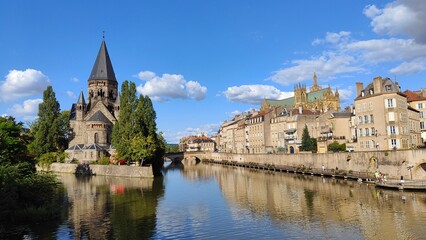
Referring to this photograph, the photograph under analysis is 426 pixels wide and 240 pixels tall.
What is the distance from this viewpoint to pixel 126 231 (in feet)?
84.2

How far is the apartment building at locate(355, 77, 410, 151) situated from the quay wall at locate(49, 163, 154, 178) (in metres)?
35.9

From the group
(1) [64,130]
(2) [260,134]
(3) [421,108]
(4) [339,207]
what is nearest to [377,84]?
(3) [421,108]

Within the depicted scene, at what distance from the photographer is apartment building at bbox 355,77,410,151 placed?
5381 cm

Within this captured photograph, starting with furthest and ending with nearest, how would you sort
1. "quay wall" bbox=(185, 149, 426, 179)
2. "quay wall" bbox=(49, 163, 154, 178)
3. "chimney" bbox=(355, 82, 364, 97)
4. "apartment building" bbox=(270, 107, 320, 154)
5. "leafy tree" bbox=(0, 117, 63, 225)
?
"apartment building" bbox=(270, 107, 320, 154), "chimney" bbox=(355, 82, 364, 97), "quay wall" bbox=(49, 163, 154, 178), "quay wall" bbox=(185, 149, 426, 179), "leafy tree" bbox=(0, 117, 63, 225)

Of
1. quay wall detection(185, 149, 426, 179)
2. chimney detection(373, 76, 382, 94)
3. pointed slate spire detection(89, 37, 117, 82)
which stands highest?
pointed slate spire detection(89, 37, 117, 82)

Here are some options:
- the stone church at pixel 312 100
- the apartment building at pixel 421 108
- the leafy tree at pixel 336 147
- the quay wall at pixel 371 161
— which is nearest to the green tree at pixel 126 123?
the quay wall at pixel 371 161

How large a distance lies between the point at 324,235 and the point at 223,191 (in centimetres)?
2517

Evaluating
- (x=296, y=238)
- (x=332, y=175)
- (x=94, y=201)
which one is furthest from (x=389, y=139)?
(x=94, y=201)

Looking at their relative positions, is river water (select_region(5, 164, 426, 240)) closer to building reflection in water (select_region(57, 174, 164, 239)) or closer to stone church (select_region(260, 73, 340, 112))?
building reflection in water (select_region(57, 174, 164, 239))

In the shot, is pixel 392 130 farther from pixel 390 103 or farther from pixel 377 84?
pixel 377 84

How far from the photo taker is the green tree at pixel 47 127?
258ft

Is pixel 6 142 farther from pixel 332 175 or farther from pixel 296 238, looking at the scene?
pixel 332 175

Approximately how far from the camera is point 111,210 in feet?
111

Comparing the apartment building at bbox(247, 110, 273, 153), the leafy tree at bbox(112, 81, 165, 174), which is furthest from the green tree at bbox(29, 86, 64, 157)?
the apartment building at bbox(247, 110, 273, 153)
